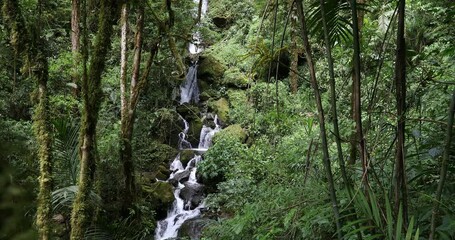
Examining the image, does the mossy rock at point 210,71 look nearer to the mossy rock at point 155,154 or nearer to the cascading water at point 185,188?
the cascading water at point 185,188

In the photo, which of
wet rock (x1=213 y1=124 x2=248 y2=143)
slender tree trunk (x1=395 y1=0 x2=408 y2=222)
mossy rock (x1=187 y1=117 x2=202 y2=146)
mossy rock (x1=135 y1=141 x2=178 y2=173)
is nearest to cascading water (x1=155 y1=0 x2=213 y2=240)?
mossy rock (x1=187 y1=117 x2=202 y2=146)

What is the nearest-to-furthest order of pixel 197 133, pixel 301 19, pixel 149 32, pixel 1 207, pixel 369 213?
1. pixel 1 207
2. pixel 369 213
3. pixel 301 19
4. pixel 149 32
5. pixel 197 133

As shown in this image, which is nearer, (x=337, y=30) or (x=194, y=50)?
(x=337, y=30)

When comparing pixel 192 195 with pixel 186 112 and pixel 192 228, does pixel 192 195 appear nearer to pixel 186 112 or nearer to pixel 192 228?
pixel 192 228

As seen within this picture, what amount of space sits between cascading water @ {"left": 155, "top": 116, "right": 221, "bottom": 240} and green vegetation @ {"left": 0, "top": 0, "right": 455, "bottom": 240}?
23 centimetres

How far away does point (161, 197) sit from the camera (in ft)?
25.9

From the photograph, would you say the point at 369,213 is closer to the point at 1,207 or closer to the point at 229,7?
the point at 1,207

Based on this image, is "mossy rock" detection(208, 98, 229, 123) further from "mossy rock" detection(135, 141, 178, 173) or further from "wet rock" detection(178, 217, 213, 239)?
"wet rock" detection(178, 217, 213, 239)

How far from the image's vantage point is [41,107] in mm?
1991

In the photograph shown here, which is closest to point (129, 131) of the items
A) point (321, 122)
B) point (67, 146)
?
point (67, 146)

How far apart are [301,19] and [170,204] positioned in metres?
7.19

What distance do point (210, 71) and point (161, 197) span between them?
21.9 ft

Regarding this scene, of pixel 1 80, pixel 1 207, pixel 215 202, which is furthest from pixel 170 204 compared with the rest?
pixel 1 207

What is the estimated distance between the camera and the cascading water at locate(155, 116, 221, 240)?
7535 mm
